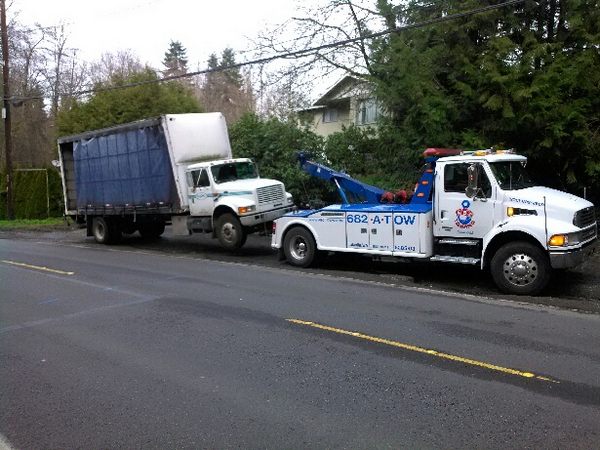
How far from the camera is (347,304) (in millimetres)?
8656

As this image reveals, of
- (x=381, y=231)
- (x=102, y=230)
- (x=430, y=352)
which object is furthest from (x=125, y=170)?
(x=430, y=352)

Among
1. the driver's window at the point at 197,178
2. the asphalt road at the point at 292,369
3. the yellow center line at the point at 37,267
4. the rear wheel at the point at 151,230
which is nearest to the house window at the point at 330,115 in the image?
the rear wheel at the point at 151,230

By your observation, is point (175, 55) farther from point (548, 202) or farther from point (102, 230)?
point (548, 202)

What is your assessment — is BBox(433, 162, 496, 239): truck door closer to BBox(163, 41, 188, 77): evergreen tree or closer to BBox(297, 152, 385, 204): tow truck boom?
BBox(297, 152, 385, 204): tow truck boom

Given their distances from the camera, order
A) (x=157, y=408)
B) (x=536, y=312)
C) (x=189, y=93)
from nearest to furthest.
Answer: (x=157, y=408), (x=536, y=312), (x=189, y=93)

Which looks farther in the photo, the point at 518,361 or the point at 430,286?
the point at 430,286

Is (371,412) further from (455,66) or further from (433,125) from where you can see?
(455,66)

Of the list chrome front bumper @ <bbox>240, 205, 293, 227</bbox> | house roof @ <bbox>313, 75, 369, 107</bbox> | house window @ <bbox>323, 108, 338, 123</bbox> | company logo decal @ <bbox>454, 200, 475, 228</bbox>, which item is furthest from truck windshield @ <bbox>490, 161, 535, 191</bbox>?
house window @ <bbox>323, 108, 338, 123</bbox>

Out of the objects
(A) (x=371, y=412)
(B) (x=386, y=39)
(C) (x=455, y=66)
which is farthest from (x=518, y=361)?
(B) (x=386, y=39)

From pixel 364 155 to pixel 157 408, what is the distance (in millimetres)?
15976

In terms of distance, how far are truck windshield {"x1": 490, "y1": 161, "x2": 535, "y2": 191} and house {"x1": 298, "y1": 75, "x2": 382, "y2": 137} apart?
775 centimetres

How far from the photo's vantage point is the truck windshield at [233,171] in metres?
15.5

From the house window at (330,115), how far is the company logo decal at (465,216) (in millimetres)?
24333

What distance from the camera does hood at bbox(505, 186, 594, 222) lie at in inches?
373
